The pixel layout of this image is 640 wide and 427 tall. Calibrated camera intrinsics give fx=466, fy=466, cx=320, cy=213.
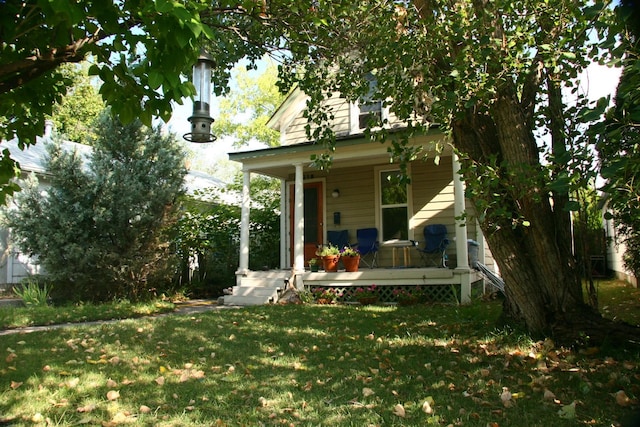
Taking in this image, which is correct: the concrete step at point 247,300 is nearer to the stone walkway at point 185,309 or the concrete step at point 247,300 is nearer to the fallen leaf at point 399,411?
the stone walkway at point 185,309

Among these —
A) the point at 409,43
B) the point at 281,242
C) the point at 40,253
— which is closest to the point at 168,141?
the point at 40,253

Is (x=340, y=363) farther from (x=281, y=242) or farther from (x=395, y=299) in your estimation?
(x=281, y=242)

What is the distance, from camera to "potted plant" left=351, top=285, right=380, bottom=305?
9.91 m

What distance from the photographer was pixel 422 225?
38.2 feet

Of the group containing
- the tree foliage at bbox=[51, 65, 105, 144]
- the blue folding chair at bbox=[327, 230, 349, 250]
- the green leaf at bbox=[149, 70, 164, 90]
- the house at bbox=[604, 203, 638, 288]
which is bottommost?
the house at bbox=[604, 203, 638, 288]

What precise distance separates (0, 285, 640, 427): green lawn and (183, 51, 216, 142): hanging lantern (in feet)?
8.36

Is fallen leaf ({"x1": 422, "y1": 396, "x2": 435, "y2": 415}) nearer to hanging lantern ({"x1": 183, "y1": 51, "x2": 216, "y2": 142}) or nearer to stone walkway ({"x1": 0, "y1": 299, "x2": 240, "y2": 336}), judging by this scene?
hanging lantern ({"x1": 183, "y1": 51, "x2": 216, "y2": 142})

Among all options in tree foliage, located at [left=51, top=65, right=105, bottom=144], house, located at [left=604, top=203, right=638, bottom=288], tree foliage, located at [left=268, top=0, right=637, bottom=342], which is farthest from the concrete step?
tree foliage, located at [left=51, top=65, right=105, bottom=144]

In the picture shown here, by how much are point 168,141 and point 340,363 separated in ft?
24.9

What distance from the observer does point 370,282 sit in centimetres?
1041

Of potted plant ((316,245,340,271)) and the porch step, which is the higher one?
potted plant ((316,245,340,271))

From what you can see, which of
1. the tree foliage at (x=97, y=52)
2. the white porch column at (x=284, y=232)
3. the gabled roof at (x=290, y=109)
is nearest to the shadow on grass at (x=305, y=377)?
the tree foliage at (x=97, y=52)

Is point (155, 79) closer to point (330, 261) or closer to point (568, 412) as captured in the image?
point (568, 412)

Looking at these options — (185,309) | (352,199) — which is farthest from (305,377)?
(352,199)
